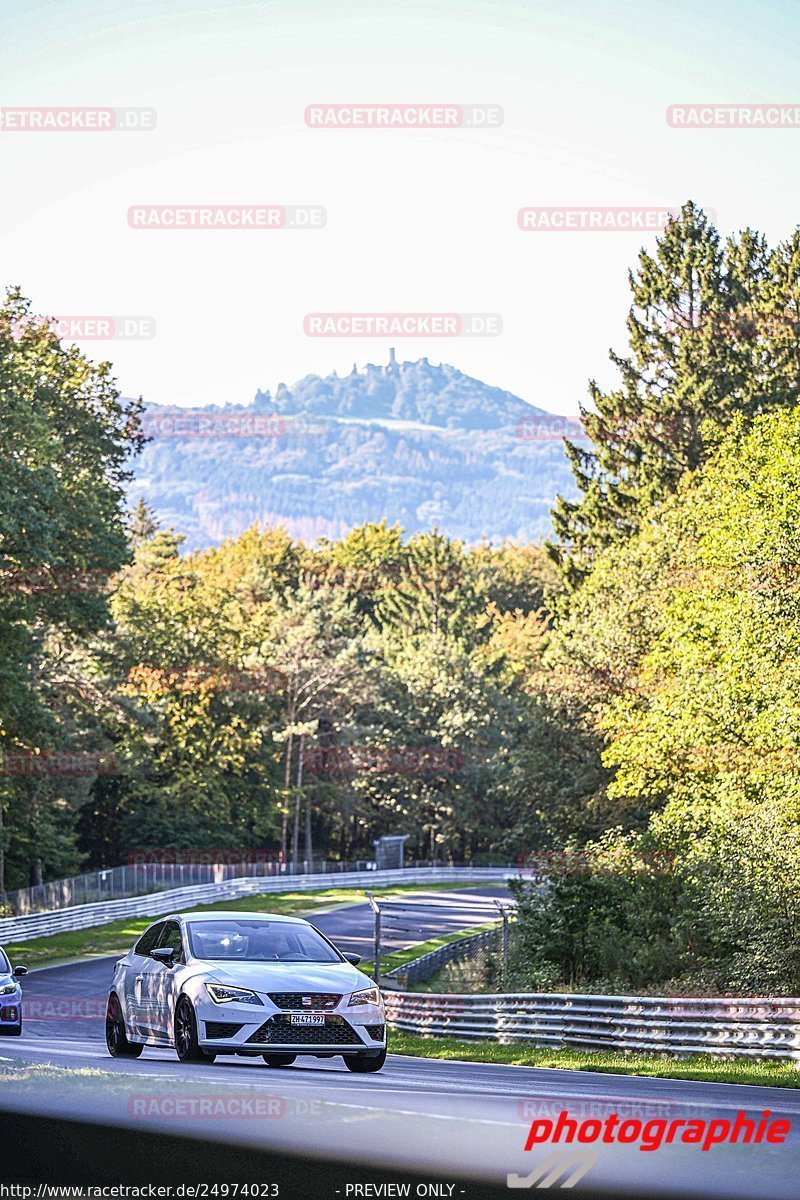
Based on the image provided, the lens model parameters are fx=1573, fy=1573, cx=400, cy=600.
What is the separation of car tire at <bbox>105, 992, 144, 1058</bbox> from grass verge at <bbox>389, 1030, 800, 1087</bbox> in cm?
674

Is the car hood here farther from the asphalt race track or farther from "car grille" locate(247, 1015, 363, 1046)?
the asphalt race track

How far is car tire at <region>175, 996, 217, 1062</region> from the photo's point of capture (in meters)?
13.7

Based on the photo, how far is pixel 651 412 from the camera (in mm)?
63844

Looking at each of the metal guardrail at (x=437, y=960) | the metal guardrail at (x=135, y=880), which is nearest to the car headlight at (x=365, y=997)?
the metal guardrail at (x=437, y=960)

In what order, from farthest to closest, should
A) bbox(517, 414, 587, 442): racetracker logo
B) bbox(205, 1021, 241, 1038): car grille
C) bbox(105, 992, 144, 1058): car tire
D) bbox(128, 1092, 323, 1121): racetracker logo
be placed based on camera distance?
bbox(517, 414, 587, 442): racetracker logo, bbox(105, 992, 144, 1058): car tire, bbox(205, 1021, 241, 1038): car grille, bbox(128, 1092, 323, 1121): racetracker logo

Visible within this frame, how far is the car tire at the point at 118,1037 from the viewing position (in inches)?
626

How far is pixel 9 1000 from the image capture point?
69.7 feet

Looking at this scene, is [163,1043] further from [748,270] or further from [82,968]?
Result: [748,270]

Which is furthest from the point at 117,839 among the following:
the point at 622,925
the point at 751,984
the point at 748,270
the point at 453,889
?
the point at 751,984

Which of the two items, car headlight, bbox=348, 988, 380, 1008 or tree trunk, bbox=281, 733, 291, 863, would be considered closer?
car headlight, bbox=348, 988, 380, 1008

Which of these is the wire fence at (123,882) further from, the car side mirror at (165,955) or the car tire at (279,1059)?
the car tire at (279,1059)

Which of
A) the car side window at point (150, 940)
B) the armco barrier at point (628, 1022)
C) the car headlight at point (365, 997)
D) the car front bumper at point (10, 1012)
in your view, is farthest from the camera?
the armco barrier at point (628, 1022)

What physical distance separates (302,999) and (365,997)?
Result: 694 millimetres

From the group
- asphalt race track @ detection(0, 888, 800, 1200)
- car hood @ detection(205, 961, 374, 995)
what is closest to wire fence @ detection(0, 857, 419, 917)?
car hood @ detection(205, 961, 374, 995)
